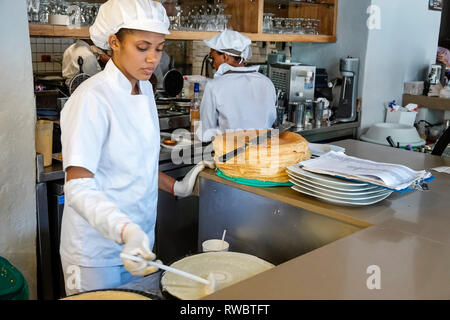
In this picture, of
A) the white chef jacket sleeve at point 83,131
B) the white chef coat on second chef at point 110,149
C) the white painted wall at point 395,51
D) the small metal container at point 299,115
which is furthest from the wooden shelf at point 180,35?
the white chef jacket sleeve at point 83,131

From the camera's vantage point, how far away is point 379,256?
145 cm

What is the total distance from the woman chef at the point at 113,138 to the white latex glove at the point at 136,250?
30 cm

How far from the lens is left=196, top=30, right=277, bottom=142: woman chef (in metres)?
3.53

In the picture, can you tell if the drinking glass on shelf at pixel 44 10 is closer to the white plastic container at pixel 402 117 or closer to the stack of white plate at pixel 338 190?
the stack of white plate at pixel 338 190

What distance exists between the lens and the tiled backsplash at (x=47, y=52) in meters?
6.71

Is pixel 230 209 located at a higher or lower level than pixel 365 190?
lower

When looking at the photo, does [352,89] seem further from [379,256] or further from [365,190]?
[379,256]

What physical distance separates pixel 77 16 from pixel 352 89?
8.65ft

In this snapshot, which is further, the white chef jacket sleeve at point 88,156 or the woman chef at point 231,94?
the woman chef at point 231,94

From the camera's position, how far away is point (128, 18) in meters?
1.81

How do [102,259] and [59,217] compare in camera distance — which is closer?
[102,259]

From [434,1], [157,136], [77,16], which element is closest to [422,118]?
[434,1]

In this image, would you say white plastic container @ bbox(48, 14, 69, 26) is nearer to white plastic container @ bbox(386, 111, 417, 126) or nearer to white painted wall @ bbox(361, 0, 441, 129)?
white painted wall @ bbox(361, 0, 441, 129)

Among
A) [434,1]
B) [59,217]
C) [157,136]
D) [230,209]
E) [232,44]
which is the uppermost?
[434,1]
